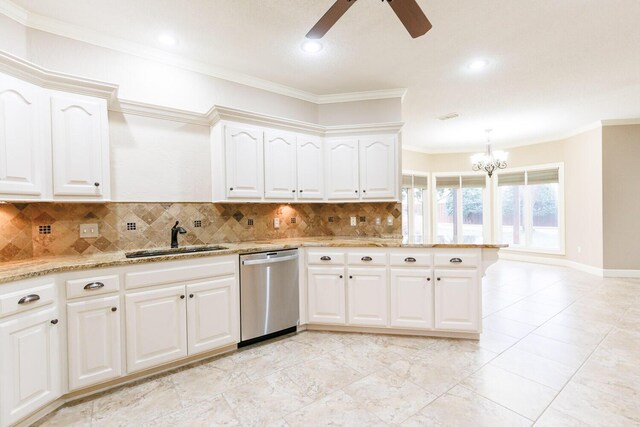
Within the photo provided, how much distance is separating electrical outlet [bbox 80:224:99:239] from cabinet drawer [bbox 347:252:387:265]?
231cm

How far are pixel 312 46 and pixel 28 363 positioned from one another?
3.09 m

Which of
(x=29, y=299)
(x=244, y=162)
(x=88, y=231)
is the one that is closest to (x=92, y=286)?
(x=29, y=299)

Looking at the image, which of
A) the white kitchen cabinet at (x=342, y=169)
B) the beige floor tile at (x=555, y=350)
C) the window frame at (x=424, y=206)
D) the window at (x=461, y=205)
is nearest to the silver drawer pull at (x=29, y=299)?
the white kitchen cabinet at (x=342, y=169)

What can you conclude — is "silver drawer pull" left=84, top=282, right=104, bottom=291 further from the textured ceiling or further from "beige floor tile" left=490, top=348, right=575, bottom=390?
"beige floor tile" left=490, top=348, right=575, bottom=390

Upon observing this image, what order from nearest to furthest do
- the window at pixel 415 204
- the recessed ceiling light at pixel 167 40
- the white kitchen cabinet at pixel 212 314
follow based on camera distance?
the white kitchen cabinet at pixel 212 314 < the recessed ceiling light at pixel 167 40 < the window at pixel 415 204

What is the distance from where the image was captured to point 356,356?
2.54 meters

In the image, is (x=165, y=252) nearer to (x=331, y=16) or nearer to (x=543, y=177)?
(x=331, y=16)

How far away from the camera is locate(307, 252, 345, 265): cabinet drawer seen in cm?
300

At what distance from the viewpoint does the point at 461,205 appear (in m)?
7.45

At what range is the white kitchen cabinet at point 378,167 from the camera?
3.42m

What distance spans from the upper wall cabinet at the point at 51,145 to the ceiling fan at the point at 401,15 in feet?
6.02

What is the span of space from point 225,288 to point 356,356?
129 centimetres

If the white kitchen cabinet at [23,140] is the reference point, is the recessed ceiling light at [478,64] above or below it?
above

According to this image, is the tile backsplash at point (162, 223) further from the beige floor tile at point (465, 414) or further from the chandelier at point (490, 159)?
the chandelier at point (490, 159)
